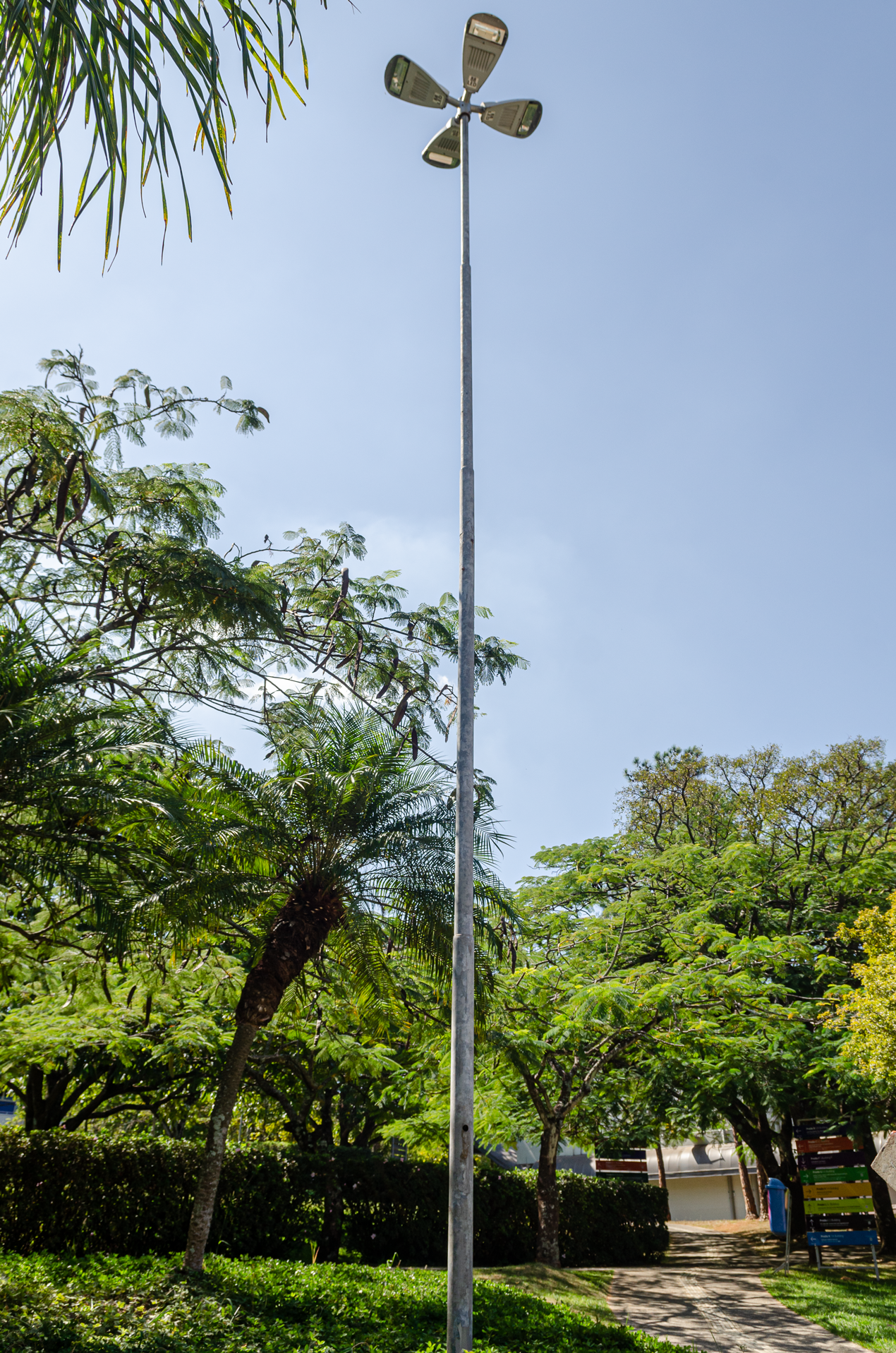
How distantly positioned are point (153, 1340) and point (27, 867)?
444 cm

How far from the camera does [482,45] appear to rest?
9164mm

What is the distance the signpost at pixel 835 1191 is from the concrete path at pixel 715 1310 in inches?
63.1

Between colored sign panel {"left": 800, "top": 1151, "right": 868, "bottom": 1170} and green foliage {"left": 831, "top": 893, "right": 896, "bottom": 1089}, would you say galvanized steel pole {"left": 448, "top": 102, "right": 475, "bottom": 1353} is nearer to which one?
green foliage {"left": 831, "top": 893, "right": 896, "bottom": 1089}

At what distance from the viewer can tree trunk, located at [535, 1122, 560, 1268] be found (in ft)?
55.8

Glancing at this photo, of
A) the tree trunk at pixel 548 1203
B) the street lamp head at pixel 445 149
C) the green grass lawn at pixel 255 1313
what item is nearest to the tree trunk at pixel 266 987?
the green grass lawn at pixel 255 1313

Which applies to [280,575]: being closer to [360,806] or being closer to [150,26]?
[360,806]

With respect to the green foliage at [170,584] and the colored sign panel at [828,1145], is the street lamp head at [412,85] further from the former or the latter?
the colored sign panel at [828,1145]

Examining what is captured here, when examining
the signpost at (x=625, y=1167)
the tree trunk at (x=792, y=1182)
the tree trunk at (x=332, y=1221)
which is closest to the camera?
the tree trunk at (x=332, y=1221)

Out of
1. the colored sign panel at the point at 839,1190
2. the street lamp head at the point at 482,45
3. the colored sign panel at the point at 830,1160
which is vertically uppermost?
the street lamp head at the point at 482,45

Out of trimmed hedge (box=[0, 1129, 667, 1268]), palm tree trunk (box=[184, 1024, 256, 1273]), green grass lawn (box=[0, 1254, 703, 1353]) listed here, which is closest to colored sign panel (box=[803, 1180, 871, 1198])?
green grass lawn (box=[0, 1254, 703, 1353])

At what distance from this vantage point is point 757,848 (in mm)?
19625

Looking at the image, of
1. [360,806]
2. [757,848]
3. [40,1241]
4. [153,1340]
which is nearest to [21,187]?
[360,806]

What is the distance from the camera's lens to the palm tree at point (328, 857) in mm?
11109

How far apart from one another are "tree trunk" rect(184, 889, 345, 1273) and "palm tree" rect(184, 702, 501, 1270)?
1cm
